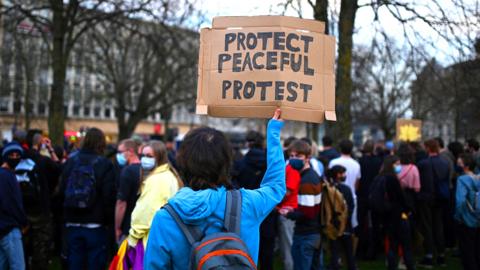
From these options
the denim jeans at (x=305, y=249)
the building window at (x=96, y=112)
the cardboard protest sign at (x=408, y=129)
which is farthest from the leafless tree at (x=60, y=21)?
the building window at (x=96, y=112)

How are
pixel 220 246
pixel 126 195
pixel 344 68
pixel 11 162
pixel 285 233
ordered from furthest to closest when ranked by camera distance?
pixel 344 68 → pixel 285 233 → pixel 126 195 → pixel 11 162 → pixel 220 246

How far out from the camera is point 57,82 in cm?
1650

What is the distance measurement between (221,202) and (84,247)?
13.9ft

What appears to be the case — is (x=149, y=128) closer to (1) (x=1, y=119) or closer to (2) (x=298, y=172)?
(1) (x=1, y=119)

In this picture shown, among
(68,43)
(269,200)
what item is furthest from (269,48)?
(68,43)

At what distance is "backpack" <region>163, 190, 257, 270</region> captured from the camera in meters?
2.56

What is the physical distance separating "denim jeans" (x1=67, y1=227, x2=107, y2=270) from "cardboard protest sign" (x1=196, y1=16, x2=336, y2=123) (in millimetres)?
3246

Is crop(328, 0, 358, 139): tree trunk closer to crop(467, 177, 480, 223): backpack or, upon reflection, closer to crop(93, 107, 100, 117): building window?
crop(467, 177, 480, 223): backpack

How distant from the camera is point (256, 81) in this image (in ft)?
Answer: 12.7

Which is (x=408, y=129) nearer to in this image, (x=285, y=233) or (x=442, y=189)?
(x=442, y=189)

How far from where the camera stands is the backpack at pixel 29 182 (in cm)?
719

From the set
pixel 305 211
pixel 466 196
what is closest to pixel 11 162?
pixel 305 211

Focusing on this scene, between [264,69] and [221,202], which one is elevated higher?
[264,69]

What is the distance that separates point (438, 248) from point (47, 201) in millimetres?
6679
